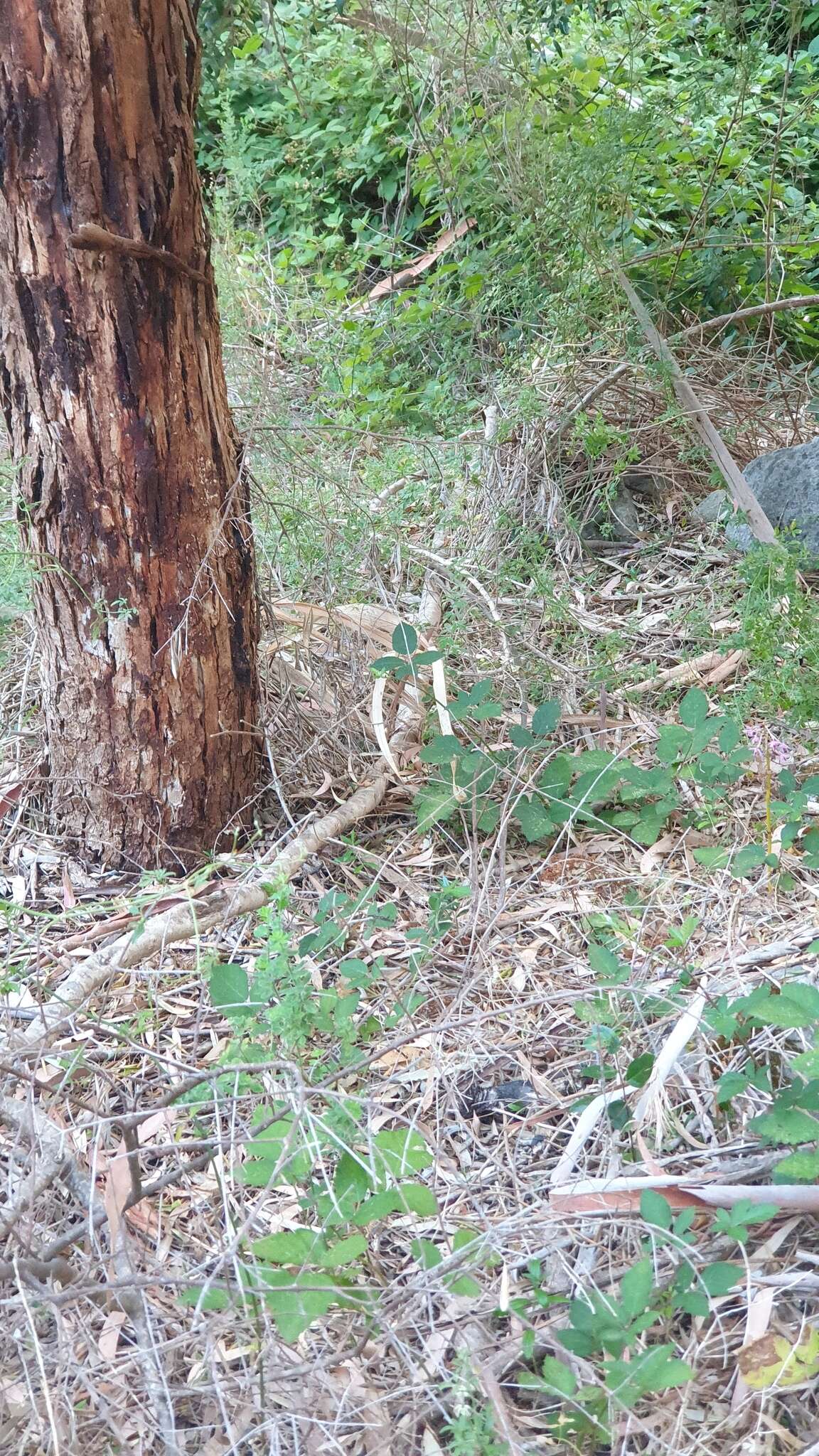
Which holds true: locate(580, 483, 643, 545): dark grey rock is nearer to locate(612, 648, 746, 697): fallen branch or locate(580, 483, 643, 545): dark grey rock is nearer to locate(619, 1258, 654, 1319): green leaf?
locate(612, 648, 746, 697): fallen branch

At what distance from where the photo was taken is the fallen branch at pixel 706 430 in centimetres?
339

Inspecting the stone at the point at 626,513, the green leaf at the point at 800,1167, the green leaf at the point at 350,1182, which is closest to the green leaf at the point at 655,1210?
the green leaf at the point at 800,1167

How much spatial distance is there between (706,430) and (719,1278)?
9.22 ft

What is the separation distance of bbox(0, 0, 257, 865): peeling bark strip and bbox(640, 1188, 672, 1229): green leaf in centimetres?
142

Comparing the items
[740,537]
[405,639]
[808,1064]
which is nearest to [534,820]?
[405,639]

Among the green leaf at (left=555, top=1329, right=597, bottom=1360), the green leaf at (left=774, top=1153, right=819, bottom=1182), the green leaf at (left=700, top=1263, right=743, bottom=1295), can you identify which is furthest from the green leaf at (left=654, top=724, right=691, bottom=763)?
the green leaf at (left=555, top=1329, right=597, bottom=1360)

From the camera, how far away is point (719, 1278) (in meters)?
1.40

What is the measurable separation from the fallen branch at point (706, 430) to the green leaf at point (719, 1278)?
7.42ft

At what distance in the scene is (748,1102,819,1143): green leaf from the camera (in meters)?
1.48

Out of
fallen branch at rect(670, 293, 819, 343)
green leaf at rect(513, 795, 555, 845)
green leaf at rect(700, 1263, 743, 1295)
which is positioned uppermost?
fallen branch at rect(670, 293, 819, 343)

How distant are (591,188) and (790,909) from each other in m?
2.63

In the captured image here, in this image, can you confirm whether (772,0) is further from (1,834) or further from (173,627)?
(1,834)

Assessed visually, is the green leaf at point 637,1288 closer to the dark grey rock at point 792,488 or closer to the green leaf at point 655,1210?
the green leaf at point 655,1210

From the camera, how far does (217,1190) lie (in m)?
1.77
